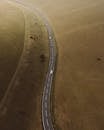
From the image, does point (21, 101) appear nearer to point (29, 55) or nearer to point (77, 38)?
point (29, 55)

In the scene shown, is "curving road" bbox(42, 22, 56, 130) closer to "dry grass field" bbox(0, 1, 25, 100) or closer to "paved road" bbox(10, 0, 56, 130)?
"paved road" bbox(10, 0, 56, 130)

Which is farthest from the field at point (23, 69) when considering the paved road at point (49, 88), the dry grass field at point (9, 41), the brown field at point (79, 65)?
the brown field at point (79, 65)

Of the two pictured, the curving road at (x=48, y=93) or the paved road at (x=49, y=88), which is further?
the paved road at (x=49, y=88)

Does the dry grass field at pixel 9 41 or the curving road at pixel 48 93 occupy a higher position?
the dry grass field at pixel 9 41

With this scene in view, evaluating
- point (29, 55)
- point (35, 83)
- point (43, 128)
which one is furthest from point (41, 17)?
point (43, 128)

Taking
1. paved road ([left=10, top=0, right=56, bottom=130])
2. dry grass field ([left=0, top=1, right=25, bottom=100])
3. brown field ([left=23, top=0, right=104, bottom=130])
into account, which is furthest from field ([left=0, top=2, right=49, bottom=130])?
brown field ([left=23, top=0, right=104, bottom=130])

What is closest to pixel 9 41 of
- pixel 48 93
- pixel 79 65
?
pixel 79 65

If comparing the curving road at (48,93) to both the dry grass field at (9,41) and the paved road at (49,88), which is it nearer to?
the paved road at (49,88)
